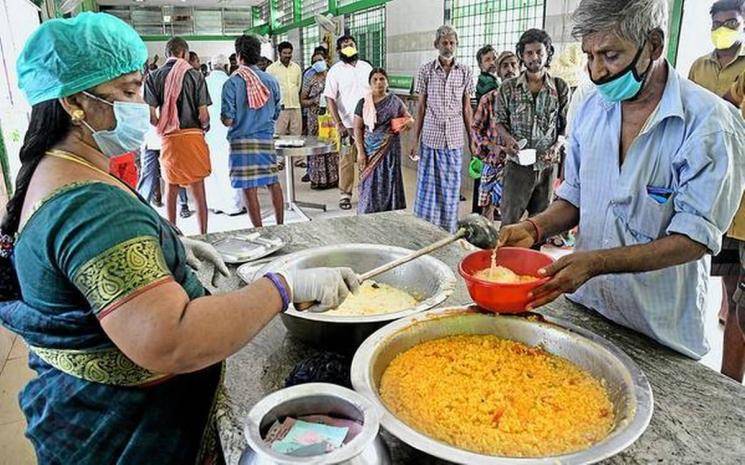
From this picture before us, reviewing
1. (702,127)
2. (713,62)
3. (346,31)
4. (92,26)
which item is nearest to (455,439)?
(702,127)

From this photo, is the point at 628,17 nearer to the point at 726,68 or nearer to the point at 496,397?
the point at 496,397

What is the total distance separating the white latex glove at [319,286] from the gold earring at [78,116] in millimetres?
499

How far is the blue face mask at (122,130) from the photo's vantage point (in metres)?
1.06

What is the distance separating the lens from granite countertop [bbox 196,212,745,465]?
92cm

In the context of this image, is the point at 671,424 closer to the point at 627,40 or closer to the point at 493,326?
the point at 493,326

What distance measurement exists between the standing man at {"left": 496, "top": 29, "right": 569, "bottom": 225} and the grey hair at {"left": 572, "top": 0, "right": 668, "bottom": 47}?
229cm

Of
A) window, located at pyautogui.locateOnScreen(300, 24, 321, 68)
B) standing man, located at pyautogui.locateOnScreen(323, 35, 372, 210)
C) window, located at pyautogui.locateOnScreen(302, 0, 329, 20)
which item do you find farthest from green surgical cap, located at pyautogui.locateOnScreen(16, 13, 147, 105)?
window, located at pyautogui.locateOnScreen(300, 24, 321, 68)

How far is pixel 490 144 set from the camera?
13.6ft

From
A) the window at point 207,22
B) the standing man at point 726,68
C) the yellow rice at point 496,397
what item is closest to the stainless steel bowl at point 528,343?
the yellow rice at point 496,397

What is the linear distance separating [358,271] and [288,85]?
5331 mm

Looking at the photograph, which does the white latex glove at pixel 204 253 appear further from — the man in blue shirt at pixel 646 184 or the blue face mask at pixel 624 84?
the blue face mask at pixel 624 84

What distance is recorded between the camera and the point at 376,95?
161 inches

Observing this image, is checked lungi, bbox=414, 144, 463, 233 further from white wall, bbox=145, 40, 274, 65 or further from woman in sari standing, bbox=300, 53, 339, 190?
white wall, bbox=145, 40, 274, 65

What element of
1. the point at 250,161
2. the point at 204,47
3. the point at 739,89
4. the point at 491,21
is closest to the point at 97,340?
the point at 739,89
